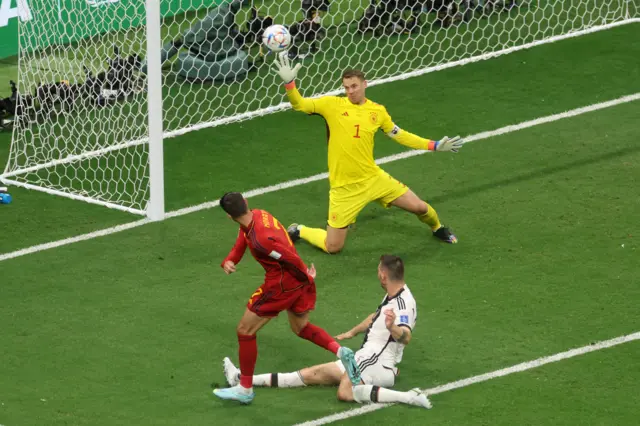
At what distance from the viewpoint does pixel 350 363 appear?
32.6 feet

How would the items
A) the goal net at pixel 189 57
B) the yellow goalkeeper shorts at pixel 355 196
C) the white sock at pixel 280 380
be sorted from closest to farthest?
1. the white sock at pixel 280 380
2. the yellow goalkeeper shorts at pixel 355 196
3. the goal net at pixel 189 57

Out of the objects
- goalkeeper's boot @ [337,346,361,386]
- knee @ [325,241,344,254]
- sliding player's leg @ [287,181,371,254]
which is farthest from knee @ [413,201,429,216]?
goalkeeper's boot @ [337,346,361,386]

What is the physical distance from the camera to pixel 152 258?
501 inches

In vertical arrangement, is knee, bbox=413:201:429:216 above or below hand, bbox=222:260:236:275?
below

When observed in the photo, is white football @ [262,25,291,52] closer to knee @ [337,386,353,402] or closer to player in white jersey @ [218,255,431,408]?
player in white jersey @ [218,255,431,408]

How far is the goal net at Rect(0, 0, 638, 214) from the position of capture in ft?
48.1

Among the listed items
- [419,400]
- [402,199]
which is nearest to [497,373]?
[419,400]

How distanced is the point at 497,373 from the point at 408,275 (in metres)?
1.92

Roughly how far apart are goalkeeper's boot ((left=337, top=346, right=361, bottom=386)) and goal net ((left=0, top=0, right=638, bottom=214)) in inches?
162

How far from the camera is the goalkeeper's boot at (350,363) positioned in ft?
32.6

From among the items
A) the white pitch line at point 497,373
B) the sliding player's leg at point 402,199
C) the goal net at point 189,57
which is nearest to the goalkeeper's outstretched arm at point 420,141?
the sliding player's leg at point 402,199

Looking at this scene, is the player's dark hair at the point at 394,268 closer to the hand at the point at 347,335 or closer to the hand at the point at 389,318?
the hand at the point at 389,318

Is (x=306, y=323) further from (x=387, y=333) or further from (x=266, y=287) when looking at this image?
(x=387, y=333)

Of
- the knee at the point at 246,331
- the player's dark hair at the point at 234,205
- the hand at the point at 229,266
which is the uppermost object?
the player's dark hair at the point at 234,205
